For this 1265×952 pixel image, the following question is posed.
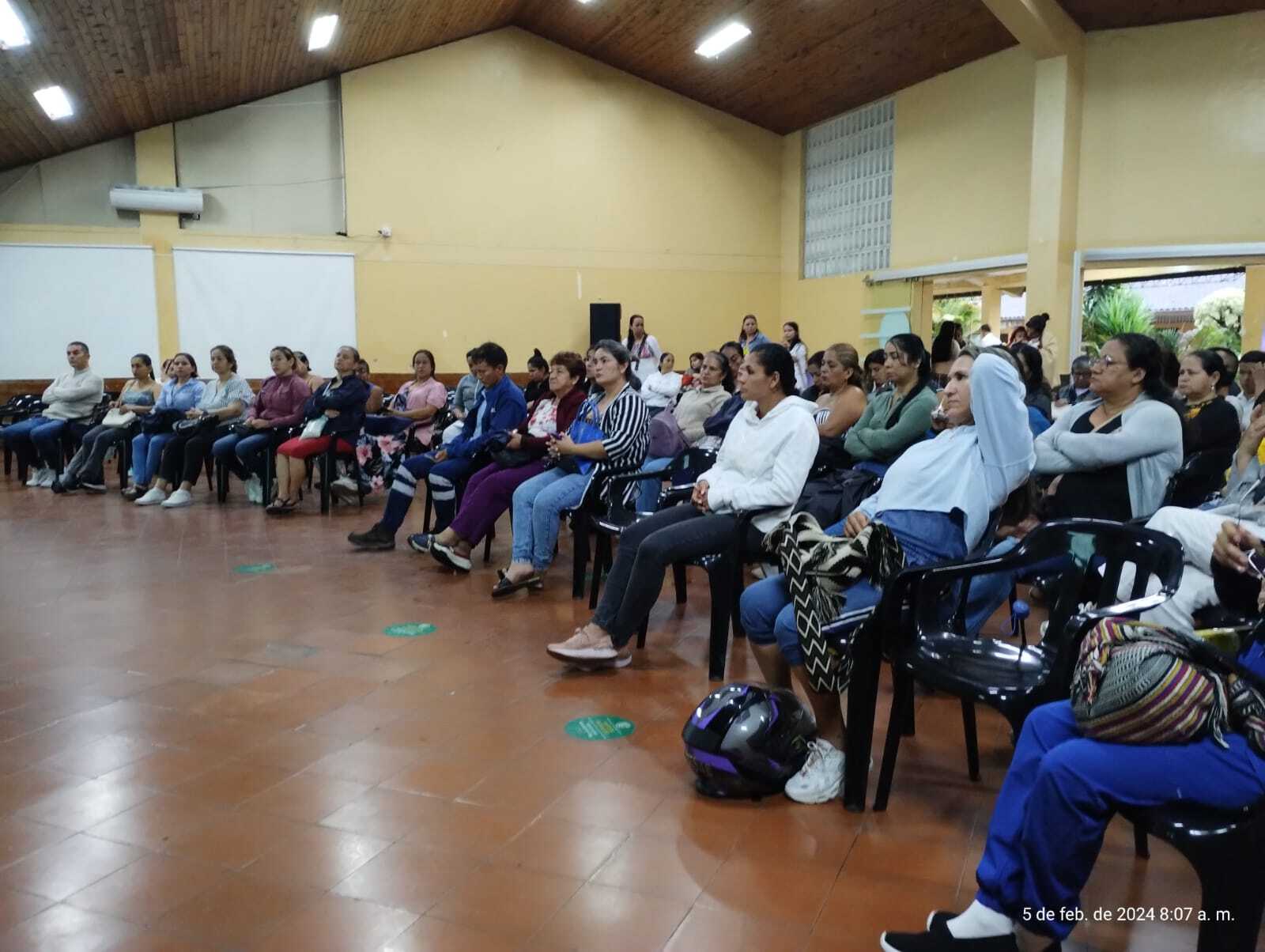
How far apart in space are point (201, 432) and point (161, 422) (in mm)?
392

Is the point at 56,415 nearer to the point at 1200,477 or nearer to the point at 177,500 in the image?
the point at 177,500

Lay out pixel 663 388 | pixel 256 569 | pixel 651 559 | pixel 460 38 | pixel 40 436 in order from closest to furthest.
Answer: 1. pixel 651 559
2. pixel 256 569
3. pixel 40 436
4. pixel 663 388
5. pixel 460 38

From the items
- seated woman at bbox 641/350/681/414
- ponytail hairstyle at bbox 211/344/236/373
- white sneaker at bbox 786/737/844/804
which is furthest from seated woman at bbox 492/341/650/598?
seated woman at bbox 641/350/681/414

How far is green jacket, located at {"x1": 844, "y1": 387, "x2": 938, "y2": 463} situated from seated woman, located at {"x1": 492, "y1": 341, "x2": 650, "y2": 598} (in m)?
0.93

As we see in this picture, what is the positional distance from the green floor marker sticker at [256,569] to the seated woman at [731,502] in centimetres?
230

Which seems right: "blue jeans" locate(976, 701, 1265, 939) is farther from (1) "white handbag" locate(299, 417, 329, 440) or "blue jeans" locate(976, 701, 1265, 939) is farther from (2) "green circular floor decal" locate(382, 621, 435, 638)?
(1) "white handbag" locate(299, 417, 329, 440)

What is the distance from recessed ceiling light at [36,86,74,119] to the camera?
27.0 feet

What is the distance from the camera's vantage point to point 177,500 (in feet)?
22.9

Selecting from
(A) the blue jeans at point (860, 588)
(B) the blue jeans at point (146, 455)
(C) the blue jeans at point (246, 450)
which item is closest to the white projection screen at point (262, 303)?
(B) the blue jeans at point (146, 455)

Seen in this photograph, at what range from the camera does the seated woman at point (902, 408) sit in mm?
3691

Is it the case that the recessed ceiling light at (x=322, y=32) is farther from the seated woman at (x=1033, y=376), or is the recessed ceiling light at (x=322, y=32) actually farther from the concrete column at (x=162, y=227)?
the seated woman at (x=1033, y=376)

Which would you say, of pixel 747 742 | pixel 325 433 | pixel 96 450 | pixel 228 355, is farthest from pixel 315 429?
pixel 747 742

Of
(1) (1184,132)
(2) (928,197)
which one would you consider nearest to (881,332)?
(2) (928,197)

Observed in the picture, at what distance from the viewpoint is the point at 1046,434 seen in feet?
9.93
